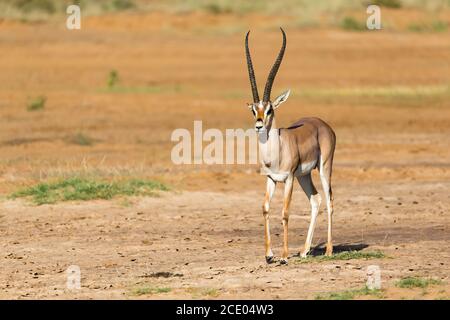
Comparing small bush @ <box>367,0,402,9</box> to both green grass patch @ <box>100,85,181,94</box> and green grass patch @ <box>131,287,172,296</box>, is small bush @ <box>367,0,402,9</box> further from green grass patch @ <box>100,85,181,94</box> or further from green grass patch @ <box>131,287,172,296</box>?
green grass patch @ <box>131,287,172,296</box>

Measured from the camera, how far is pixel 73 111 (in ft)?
84.3

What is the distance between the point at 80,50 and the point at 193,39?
3548 millimetres

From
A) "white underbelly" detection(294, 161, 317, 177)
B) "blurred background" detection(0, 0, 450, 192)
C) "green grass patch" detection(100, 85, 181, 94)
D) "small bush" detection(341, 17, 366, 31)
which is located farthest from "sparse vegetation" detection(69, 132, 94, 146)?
"small bush" detection(341, 17, 366, 31)

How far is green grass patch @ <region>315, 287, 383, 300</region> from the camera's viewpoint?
9562 mm

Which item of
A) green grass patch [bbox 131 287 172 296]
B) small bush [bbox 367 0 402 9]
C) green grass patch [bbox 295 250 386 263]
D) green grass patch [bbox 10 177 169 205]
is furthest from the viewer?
small bush [bbox 367 0 402 9]

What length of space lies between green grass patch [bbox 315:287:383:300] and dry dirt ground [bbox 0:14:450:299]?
5.4 inches

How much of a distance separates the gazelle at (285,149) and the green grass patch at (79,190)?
4291mm

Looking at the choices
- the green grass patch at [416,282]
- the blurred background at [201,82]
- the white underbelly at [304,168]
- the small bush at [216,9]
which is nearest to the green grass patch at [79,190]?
the blurred background at [201,82]

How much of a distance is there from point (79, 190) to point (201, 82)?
15.2 m

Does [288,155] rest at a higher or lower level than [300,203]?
higher

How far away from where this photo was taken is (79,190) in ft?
50.9

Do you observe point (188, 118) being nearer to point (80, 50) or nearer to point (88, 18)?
point (80, 50)

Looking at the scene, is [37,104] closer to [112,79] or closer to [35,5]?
[112,79]
